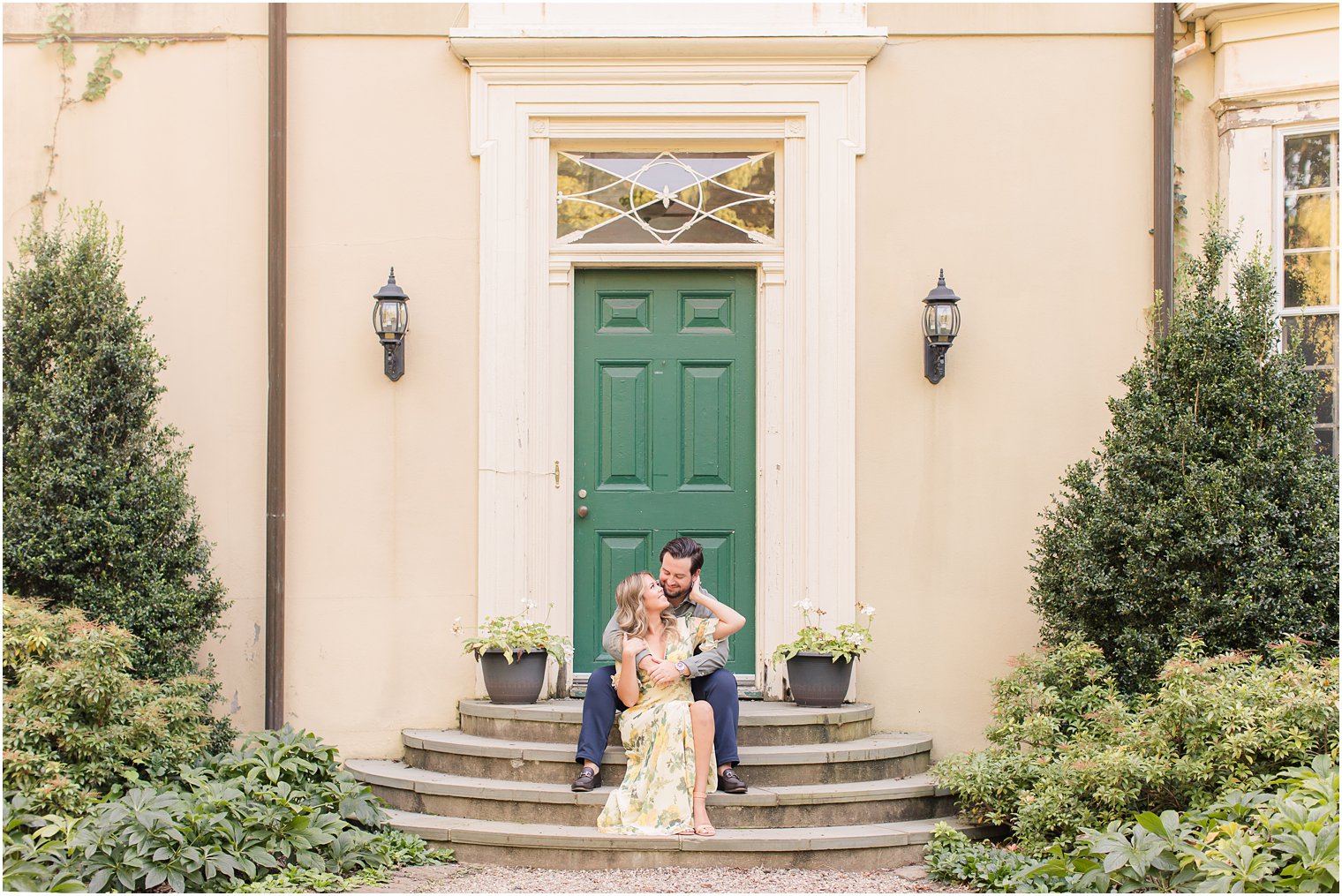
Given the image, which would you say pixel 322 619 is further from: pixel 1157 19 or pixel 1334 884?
pixel 1157 19

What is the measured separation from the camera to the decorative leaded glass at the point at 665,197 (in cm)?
630

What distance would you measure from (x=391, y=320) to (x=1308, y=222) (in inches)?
183

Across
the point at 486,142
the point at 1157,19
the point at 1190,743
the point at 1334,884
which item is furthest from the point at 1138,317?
the point at 486,142

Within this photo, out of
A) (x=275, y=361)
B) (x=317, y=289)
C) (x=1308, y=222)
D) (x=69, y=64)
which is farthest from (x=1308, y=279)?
(x=69, y=64)

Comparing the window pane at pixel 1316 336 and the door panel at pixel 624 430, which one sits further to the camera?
the door panel at pixel 624 430

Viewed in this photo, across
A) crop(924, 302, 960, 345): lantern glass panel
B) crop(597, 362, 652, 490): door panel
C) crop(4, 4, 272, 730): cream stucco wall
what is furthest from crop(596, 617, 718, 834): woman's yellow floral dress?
crop(4, 4, 272, 730): cream stucco wall

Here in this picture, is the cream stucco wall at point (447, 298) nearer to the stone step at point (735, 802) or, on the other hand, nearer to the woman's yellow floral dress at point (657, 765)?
the stone step at point (735, 802)

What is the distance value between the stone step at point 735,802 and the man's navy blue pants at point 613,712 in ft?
0.59

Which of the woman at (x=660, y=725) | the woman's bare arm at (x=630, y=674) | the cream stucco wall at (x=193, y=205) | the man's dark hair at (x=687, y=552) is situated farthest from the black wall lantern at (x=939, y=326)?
the cream stucco wall at (x=193, y=205)

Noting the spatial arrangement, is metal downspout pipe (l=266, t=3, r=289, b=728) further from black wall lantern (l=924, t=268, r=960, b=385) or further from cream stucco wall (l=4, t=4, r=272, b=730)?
black wall lantern (l=924, t=268, r=960, b=385)

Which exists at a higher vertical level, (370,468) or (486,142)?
(486,142)

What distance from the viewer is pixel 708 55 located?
607 centimetres

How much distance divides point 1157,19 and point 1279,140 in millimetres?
869

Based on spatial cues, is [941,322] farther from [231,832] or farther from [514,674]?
[231,832]
